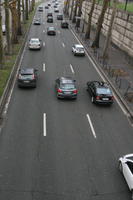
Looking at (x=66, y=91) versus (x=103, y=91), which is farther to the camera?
(x=66, y=91)

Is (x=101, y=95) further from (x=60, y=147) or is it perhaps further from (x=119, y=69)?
(x=119, y=69)

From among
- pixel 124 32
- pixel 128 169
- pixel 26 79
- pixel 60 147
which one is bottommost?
pixel 60 147

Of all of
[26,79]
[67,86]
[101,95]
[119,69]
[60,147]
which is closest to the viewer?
[60,147]

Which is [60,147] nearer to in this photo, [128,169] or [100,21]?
[128,169]

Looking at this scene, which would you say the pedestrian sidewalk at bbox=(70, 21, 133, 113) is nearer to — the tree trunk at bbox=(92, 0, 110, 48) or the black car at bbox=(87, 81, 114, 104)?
the tree trunk at bbox=(92, 0, 110, 48)

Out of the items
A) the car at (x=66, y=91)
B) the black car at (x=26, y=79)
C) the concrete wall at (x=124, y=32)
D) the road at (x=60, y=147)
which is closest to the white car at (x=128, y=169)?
the road at (x=60, y=147)

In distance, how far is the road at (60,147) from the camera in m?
12.5

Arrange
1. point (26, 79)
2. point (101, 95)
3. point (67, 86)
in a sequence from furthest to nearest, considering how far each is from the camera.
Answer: point (26, 79) → point (67, 86) → point (101, 95)

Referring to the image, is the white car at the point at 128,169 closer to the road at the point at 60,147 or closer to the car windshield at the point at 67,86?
the road at the point at 60,147

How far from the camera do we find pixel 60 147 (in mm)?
16078

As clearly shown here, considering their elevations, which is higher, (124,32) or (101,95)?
(124,32)

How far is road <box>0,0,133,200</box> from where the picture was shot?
12.5m

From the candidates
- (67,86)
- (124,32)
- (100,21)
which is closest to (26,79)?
(67,86)

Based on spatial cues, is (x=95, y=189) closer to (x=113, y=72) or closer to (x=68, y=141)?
(x=68, y=141)
